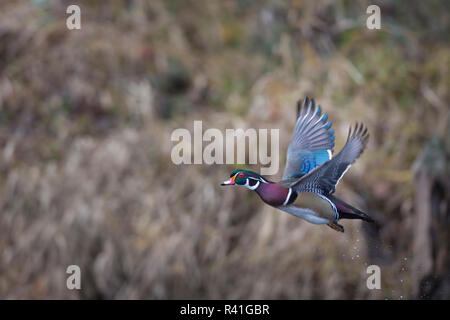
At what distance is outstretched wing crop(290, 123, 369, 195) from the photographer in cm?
103

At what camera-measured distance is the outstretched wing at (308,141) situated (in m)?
1.17

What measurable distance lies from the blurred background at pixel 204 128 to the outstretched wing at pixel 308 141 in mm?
2231

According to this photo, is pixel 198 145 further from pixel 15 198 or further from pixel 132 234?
pixel 15 198

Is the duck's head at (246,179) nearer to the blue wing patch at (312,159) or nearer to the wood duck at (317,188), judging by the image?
the wood duck at (317,188)

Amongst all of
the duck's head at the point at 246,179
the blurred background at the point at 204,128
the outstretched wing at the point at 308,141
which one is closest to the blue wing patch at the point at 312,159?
the outstretched wing at the point at 308,141

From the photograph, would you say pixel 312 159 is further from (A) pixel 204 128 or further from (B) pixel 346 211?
(A) pixel 204 128

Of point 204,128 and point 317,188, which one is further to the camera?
point 204,128

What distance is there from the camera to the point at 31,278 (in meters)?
4.28

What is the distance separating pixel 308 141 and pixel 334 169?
0.18 metres

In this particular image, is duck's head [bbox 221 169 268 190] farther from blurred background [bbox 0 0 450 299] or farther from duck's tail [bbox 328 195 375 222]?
blurred background [bbox 0 0 450 299]

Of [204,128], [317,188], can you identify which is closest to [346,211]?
[317,188]

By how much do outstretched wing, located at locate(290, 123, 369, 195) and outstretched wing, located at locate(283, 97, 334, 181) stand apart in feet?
0.30

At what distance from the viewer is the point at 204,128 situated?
432 cm

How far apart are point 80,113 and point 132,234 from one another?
117 cm
